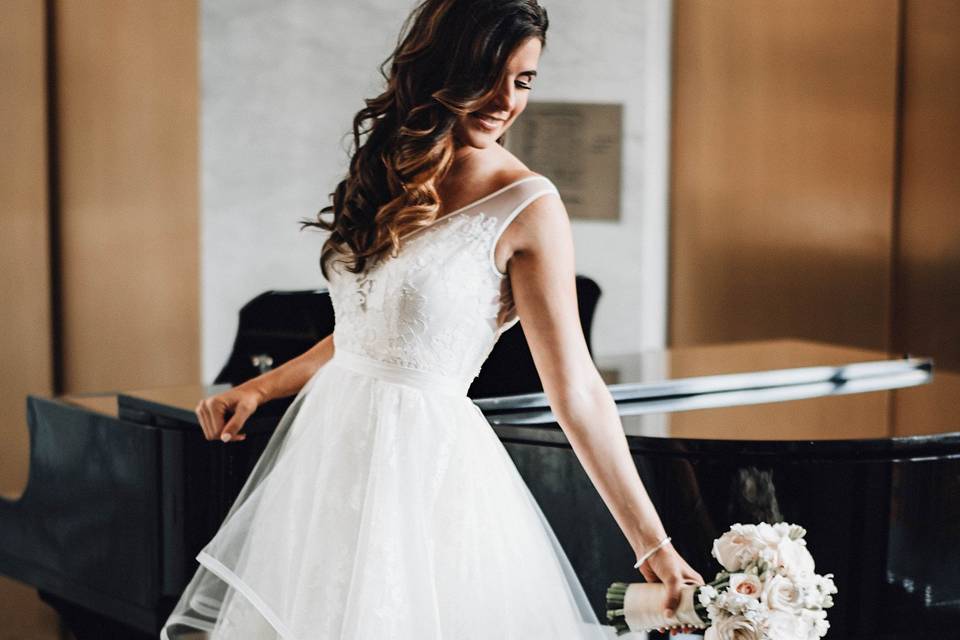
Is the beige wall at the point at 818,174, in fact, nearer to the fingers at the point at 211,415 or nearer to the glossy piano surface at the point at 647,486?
the glossy piano surface at the point at 647,486

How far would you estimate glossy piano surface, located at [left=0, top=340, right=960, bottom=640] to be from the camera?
7.74 ft

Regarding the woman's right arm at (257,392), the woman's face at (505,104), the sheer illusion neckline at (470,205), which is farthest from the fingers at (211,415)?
the woman's face at (505,104)

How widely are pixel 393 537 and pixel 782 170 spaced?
186 inches

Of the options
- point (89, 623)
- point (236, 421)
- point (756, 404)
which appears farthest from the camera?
point (756, 404)

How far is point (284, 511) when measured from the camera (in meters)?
1.75

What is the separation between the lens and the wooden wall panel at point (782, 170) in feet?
18.6

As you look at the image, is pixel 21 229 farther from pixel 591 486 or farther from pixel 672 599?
pixel 672 599

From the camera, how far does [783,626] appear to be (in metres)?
1.51

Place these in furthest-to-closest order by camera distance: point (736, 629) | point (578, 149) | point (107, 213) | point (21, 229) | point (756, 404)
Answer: point (578, 149) < point (107, 213) < point (21, 229) < point (756, 404) < point (736, 629)

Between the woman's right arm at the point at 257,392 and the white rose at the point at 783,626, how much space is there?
2.74ft

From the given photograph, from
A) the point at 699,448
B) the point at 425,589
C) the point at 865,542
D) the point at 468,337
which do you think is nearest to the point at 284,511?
the point at 425,589

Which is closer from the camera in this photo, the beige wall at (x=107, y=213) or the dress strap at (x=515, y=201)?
the dress strap at (x=515, y=201)

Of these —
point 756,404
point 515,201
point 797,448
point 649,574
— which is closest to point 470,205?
point 515,201

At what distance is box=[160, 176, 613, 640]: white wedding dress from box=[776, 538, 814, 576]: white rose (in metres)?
0.32
